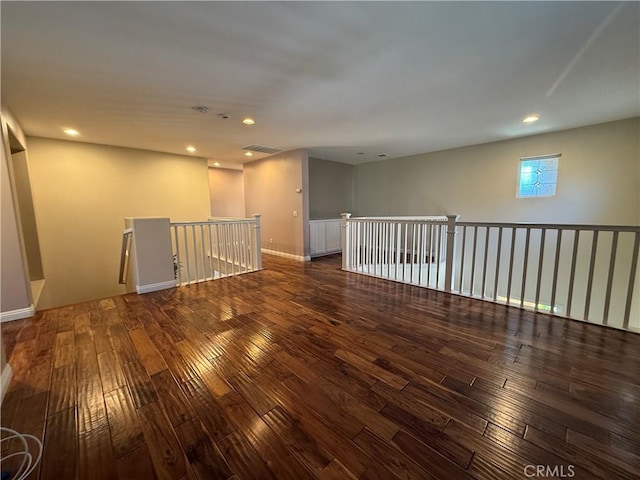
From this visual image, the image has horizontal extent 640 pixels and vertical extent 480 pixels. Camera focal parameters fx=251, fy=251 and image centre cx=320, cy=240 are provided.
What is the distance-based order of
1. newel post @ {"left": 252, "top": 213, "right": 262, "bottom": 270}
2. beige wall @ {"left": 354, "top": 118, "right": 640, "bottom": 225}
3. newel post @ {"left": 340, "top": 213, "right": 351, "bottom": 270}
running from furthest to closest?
1. newel post @ {"left": 252, "top": 213, "right": 262, "bottom": 270}
2. newel post @ {"left": 340, "top": 213, "right": 351, "bottom": 270}
3. beige wall @ {"left": 354, "top": 118, "right": 640, "bottom": 225}

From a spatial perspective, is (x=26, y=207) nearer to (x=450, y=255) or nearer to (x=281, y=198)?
(x=281, y=198)

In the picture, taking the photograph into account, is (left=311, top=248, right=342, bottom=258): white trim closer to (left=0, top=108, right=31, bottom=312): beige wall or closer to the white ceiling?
the white ceiling

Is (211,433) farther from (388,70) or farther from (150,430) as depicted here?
(388,70)

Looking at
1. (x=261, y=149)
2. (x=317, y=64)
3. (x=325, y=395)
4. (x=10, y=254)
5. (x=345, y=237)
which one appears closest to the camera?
(x=325, y=395)

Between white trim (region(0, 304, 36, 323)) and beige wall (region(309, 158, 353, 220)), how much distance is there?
17.4ft

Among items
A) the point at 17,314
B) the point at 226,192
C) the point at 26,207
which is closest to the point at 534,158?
the point at 17,314

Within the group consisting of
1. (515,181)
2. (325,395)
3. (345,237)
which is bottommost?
(325,395)

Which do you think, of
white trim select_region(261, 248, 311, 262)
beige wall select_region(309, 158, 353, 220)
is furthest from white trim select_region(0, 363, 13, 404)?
beige wall select_region(309, 158, 353, 220)

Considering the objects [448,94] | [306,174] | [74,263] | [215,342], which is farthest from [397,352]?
[74,263]

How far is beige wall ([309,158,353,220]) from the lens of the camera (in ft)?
22.6

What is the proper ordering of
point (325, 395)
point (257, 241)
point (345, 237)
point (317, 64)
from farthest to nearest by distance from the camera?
point (257, 241) → point (345, 237) → point (317, 64) → point (325, 395)

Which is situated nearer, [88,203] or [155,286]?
[155,286]

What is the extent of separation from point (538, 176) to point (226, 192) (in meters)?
8.24

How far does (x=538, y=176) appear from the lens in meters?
4.79
